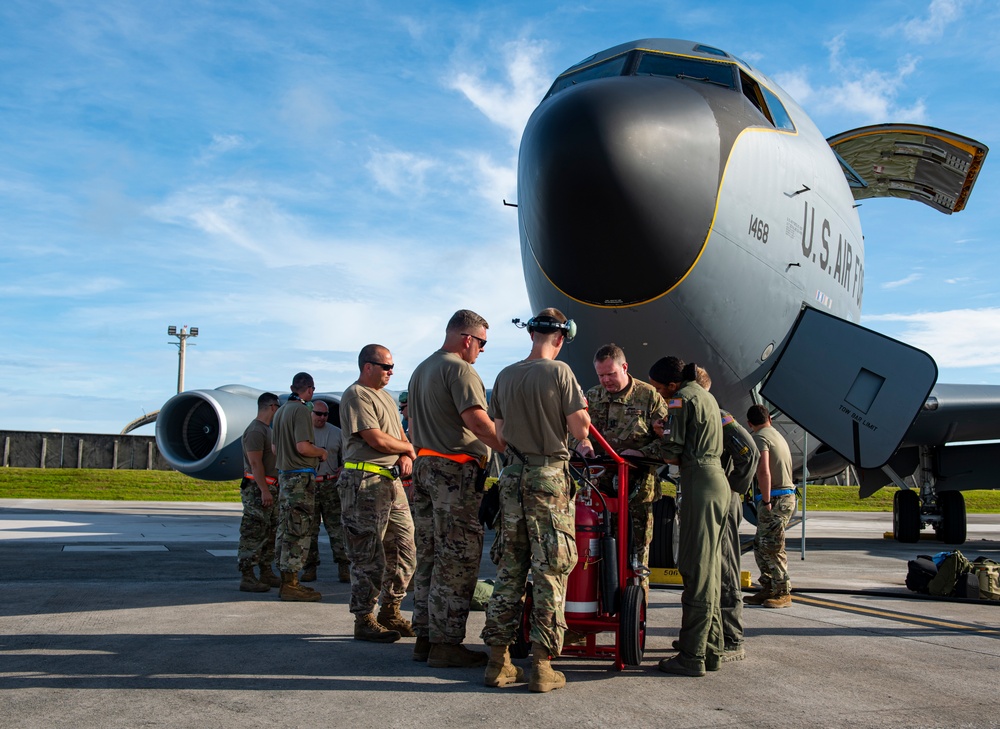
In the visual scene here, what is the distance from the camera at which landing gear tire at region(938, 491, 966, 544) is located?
13742mm

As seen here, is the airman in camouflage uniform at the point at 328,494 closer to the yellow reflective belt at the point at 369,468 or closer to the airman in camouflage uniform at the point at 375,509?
the airman in camouflage uniform at the point at 375,509

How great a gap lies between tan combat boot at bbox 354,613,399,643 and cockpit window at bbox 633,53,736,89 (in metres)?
5.15

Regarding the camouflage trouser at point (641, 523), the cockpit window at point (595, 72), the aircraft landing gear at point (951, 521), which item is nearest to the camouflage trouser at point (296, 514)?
the camouflage trouser at point (641, 523)

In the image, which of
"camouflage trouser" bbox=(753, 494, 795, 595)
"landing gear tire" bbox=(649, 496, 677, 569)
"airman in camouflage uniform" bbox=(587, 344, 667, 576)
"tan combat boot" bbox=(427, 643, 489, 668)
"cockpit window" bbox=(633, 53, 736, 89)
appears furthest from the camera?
"cockpit window" bbox=(633, 53, 736, 89)

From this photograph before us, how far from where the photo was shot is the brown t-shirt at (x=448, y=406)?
4.84 m

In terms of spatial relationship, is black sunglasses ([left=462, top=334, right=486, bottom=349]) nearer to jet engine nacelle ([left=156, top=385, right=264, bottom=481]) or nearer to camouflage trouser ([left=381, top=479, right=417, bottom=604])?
camouflage trouser ([left=381, top=479, right=417, bottom=604])

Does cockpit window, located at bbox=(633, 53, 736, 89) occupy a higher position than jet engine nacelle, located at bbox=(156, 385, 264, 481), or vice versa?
cockpit window, located at bbox=(633, 53, 736, 89)

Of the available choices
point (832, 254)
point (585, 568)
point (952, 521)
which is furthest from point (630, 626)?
point (952, 521)

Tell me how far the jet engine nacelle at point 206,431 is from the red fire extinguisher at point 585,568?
32.0 feet

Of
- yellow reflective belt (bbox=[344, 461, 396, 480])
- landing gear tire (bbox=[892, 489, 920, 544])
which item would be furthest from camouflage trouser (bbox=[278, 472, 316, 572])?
landing gear tire (bbox=[892, 489, 920, 544])

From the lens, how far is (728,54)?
27.8ft

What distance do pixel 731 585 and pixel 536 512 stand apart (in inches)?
54.3

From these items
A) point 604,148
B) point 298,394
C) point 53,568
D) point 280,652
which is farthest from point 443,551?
point 53,568

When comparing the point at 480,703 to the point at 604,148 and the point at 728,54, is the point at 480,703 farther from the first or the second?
the point at 728,54
